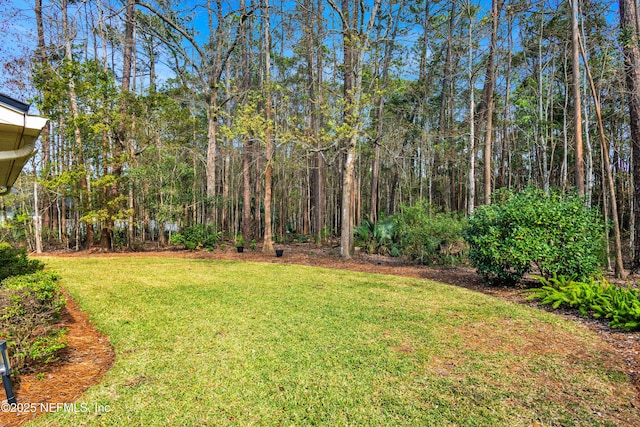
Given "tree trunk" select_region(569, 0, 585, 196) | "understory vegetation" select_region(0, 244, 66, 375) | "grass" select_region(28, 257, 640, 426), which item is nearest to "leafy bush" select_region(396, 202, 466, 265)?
"tree trunk" select_region(569, 0, 585, 196)

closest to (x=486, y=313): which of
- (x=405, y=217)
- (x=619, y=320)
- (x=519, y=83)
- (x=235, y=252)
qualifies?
(x=619, y=320)

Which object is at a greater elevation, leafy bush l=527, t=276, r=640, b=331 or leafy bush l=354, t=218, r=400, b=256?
leafy bush l=354, t=218, r=400, b=256

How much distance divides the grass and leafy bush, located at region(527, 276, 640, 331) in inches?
24.5

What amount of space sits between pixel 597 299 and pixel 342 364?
415 cm

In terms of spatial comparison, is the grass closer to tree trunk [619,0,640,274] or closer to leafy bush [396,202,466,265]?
leafy bush [396,202,466,265]

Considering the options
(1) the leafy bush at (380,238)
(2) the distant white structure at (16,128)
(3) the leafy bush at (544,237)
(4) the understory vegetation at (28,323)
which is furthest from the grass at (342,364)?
(1) the leafy bush at (380,238)

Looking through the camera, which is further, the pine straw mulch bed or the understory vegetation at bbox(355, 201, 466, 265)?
the understory vegetation at bbox(355, 201, 466, 265)

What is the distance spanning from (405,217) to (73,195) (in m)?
11.5

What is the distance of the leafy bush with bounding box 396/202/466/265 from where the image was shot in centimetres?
858

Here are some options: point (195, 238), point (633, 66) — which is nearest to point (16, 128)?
point (633, 66)

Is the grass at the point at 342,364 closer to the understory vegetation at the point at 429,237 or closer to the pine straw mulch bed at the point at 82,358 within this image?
the pine straw mulch bed at the point at 82,358

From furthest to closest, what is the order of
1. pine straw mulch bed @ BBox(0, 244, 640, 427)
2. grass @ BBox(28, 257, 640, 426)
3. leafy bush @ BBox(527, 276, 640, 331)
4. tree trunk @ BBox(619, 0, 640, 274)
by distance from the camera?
1. tree trunk @ BBox(619, 0, 640, 274)
2. leafy bush @ BBox(527, 276, 640, 331)
3. pine straw mulch bed @ BBox(0, 244, 640, 427)
4. grass @ BBox(28, 257, 640, 426)

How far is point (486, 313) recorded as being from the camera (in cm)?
450

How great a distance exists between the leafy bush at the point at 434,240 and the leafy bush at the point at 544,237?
2.27 m
